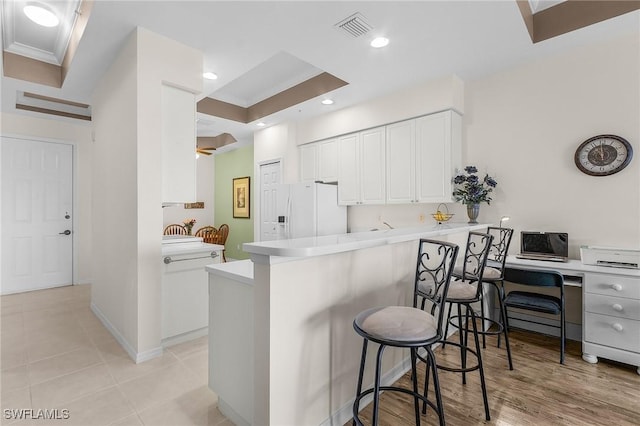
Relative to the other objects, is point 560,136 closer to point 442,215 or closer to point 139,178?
point 442,215

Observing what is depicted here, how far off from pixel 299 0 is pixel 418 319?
7.65ft

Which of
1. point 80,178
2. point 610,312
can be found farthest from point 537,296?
point 80,178

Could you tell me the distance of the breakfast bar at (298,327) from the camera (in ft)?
4.74

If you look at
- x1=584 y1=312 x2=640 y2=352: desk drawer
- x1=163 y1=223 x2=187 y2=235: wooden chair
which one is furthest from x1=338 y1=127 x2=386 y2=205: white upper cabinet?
x1=163 y1=223 x2=187 y2=235: wooden chair

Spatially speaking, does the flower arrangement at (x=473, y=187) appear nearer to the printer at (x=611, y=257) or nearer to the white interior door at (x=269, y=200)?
the printer at (x=611, y=257)

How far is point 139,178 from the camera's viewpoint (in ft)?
8.45

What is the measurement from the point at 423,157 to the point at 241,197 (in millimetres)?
4406

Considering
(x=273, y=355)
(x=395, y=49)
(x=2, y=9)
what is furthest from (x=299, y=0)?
(x=2, y=9)

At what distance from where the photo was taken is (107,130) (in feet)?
10.7

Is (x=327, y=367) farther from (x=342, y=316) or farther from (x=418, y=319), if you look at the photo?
(x=418, y=319)

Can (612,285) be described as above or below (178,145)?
below

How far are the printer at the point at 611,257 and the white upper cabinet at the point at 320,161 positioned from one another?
10.1ft

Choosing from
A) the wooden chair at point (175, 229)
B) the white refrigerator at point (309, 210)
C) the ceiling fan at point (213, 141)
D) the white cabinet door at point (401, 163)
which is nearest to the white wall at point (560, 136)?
the white cabinet door at point (401, 163)

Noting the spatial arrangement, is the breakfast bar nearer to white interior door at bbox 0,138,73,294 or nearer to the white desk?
the white desk
